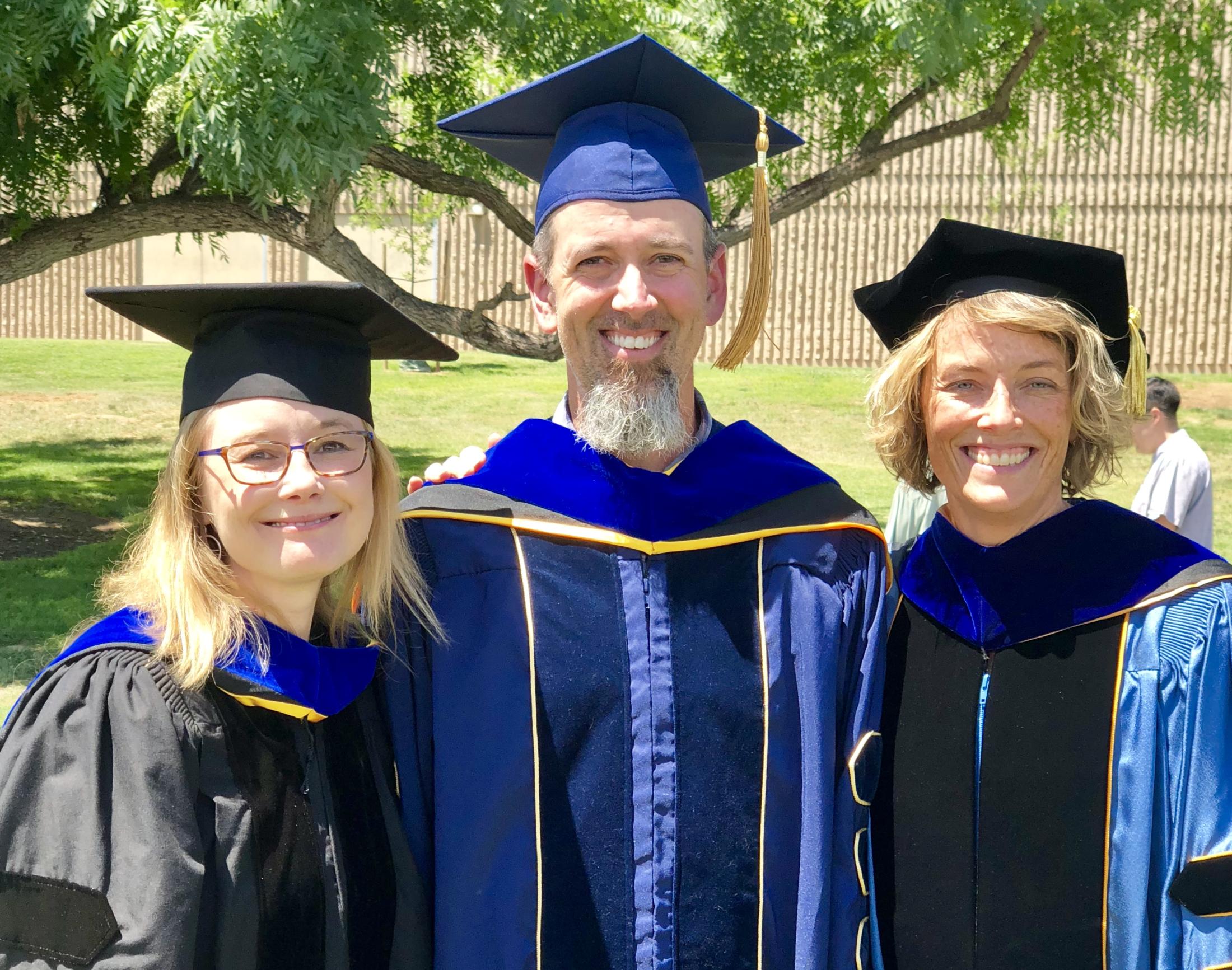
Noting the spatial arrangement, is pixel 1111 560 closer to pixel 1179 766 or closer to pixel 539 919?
pixel 1179 766

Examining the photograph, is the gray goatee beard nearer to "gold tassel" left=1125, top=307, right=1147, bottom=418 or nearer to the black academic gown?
the black academic gown

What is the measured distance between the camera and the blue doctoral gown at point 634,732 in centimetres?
222

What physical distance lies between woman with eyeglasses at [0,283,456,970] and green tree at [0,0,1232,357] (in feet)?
9.52

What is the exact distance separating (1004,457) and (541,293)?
93 centimetres

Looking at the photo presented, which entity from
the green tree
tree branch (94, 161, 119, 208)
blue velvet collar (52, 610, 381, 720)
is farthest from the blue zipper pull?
tree branch (94, 161, 119, 208)

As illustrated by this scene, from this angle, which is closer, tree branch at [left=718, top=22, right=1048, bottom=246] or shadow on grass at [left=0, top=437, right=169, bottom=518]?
tree branch at [left=718, top=22, right=1048, bottom=246]

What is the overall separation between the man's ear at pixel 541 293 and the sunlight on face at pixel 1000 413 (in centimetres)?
74

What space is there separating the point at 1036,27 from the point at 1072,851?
597cm

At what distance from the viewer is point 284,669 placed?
199 cm

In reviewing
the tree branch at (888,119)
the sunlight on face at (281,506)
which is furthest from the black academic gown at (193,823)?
the tree branch at (888,119)

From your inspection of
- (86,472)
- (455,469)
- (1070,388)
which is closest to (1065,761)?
(1070,388)

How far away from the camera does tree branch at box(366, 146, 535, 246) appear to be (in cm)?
700

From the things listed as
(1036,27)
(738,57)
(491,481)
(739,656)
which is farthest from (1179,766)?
(1036,27)

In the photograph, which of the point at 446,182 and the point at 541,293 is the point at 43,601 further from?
the point at 541,293
